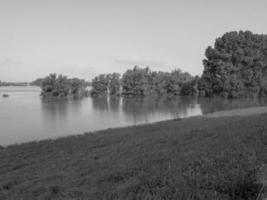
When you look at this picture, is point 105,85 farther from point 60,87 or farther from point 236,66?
point 236,66

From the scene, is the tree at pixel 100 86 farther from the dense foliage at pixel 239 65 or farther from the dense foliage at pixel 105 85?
the dense foliage at pixel 239 65

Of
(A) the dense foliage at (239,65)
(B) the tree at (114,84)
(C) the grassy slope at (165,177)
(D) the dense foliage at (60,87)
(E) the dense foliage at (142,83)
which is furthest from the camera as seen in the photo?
→ (B) the tree at (114,84)

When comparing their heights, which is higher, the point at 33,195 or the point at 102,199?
the point at 102,199

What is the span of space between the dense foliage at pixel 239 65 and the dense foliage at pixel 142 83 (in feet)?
81.3

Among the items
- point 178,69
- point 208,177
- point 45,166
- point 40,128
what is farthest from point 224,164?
point 178,69

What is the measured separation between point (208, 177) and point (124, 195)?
1380 mm

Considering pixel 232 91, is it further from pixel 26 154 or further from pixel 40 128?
pixel 26 154

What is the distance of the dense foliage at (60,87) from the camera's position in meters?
82.7

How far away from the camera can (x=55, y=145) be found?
539 inches

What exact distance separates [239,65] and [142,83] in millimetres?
28813

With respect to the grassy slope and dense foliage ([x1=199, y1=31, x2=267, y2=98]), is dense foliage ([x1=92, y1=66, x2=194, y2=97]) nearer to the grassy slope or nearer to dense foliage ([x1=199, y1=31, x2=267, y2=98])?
dense foliage ([x1=199, y1=31, x2=267, y2=98])

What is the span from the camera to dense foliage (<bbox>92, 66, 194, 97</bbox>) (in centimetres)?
7738

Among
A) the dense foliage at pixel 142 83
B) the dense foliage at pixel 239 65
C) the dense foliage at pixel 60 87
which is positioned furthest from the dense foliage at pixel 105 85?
the dense foliage at pixel 239 65

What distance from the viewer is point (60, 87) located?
83.0m
